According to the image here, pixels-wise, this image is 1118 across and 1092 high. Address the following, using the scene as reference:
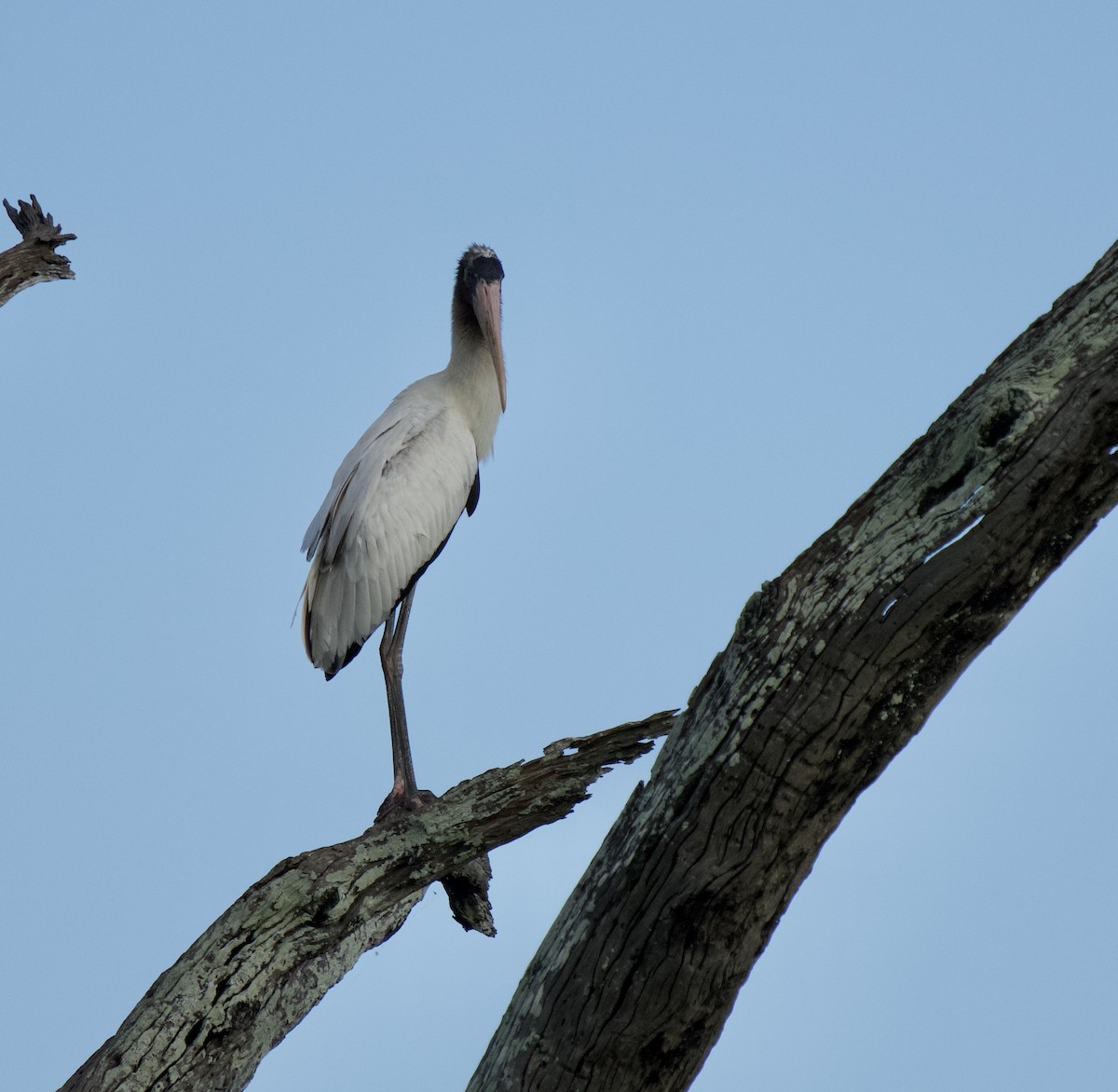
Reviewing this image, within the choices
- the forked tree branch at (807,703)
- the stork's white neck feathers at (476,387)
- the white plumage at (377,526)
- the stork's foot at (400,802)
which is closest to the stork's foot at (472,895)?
the stork's foot at (400,802)

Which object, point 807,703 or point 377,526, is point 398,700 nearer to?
point 377,526

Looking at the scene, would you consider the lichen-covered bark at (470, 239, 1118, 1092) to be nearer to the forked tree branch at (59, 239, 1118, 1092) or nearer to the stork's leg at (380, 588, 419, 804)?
the forked tree branch at (59, 239, 1118, 1092)

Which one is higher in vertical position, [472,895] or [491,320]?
[491,320]

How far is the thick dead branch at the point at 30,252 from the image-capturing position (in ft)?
18.5

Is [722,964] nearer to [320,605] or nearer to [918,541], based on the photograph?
[918,541]

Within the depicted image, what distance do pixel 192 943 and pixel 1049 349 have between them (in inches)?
121

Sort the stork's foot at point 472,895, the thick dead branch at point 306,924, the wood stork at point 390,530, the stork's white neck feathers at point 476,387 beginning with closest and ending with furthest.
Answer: the thick dead branch at point 306,924 < the stork's foot at point 472,895 < the wood stork at point 390,530 < the stork's white neck feathers at point 476,387

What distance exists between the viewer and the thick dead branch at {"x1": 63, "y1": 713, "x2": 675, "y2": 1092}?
3994 mm

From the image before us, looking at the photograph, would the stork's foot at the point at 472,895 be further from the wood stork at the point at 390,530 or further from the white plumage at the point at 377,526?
the white plumage at the point at 377,526

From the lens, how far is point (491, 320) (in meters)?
7.42

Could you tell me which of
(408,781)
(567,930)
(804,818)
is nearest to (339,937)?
(408,781)

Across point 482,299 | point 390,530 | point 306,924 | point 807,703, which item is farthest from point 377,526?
point 807,703

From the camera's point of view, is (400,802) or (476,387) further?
(476,387)

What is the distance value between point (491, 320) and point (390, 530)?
1416 mm
